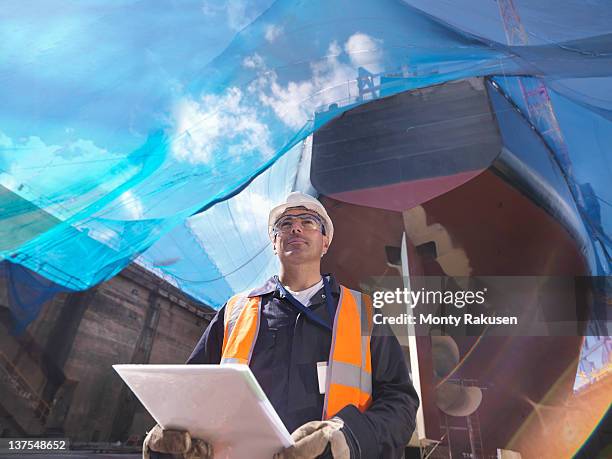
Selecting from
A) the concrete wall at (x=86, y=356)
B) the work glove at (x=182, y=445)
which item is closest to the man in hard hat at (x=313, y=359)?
the work glove at (x=182, y=445)

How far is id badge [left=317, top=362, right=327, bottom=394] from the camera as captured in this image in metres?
1.35

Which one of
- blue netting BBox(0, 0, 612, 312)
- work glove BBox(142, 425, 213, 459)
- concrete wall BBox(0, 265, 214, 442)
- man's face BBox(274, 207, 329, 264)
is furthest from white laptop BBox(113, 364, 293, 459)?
concrete wall BBox(0, 265, 214, 442)

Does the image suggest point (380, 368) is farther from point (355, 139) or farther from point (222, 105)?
point (355, 139)

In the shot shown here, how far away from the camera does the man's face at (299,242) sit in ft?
5.55

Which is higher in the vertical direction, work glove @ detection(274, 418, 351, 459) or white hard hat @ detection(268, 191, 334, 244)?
white hard hat @ detection(268, 191, 334, 244)

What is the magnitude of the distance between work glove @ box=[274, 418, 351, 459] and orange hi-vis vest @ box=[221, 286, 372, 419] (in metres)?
0.13

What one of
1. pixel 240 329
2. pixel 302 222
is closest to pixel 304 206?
pixel 302 222

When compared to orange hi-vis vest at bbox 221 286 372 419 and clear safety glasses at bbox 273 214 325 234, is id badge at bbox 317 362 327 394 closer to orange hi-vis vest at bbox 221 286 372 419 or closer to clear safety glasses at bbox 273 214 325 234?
orange hi-vis vest at bbox 221 286 372 419

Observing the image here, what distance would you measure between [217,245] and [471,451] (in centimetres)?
588

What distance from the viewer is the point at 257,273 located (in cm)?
560

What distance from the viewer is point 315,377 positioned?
1392 mm

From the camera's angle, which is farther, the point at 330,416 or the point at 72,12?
the point at 72,12

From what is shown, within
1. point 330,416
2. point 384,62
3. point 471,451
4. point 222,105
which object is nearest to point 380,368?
point 330,416

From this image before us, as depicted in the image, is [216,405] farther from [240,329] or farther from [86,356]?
[86,356]
